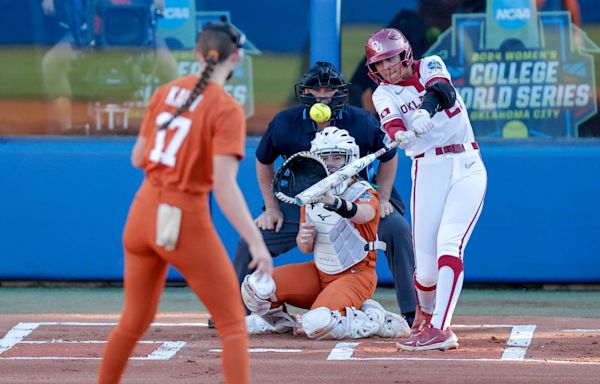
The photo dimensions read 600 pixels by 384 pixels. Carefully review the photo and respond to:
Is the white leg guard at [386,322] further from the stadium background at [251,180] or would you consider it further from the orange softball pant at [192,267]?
the orange softball pant at [192,267]

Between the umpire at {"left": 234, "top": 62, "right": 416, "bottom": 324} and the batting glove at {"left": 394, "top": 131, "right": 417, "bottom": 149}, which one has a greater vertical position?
the batting glove at {"left": 394, "top": 131, "right": 417, "bottom": 149}

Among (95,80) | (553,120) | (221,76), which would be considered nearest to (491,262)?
(553,120)

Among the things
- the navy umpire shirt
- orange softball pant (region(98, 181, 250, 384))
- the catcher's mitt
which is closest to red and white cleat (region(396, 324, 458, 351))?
the catcher's mitt

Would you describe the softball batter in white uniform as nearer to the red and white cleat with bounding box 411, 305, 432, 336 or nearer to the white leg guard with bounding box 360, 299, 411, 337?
the red and white cleat with bounding box 411, 305, 432, 336

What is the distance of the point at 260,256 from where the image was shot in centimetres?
458

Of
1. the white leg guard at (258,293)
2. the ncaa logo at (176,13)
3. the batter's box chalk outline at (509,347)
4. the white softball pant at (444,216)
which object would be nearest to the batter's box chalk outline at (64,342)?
the white leg guard at (258,293)

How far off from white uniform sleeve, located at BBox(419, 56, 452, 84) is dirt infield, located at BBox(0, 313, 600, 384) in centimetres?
143

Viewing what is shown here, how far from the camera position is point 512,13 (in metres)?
8.95

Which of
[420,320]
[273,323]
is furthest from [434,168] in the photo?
[273,323]

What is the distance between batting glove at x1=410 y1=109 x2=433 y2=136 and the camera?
6418 mm

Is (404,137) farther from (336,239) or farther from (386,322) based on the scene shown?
(386,322)

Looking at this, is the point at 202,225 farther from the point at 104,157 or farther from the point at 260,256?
the point at 104,157

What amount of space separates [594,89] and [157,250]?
16.6ft

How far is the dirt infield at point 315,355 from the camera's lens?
6.00 m
